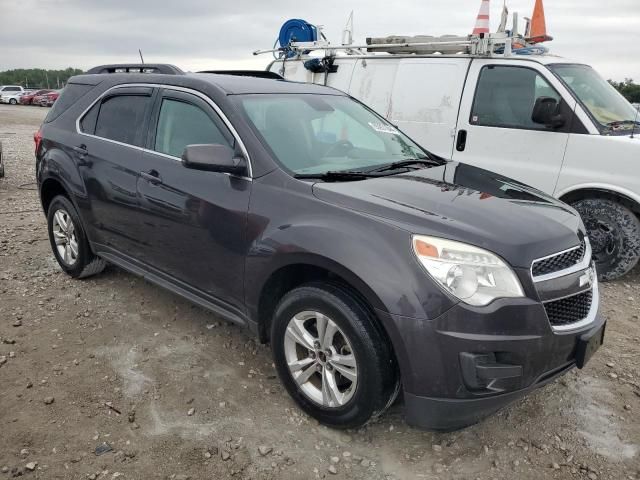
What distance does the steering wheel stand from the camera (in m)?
3.27

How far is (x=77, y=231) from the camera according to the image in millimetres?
4465

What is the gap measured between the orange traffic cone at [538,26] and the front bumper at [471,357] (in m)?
4.80

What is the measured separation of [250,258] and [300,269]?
305 millimetres

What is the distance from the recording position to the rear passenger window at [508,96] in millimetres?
5086

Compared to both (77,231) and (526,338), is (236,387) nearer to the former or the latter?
(526,338)

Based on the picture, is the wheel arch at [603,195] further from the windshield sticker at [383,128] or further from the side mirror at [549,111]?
the windshield sticker at [383,128]

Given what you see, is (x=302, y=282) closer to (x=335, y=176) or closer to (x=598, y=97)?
(x=335, y=176)

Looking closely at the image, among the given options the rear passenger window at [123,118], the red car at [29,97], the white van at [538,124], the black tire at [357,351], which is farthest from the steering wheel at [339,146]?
the red car at [29,97]

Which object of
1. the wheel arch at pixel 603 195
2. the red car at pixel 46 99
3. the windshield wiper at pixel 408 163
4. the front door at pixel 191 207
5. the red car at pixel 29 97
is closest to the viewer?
the front door at pixel 191 207

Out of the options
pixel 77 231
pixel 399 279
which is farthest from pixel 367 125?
pixel 77 231

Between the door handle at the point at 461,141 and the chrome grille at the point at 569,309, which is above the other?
the door handle at the point at 461,141

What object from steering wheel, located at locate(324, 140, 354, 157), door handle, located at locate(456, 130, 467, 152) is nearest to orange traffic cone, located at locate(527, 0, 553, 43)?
door handle, located at locate(456, 130, 467, 152)

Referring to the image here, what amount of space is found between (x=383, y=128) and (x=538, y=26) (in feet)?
11.6

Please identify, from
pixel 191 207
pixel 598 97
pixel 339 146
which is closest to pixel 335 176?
pixel 339 146
